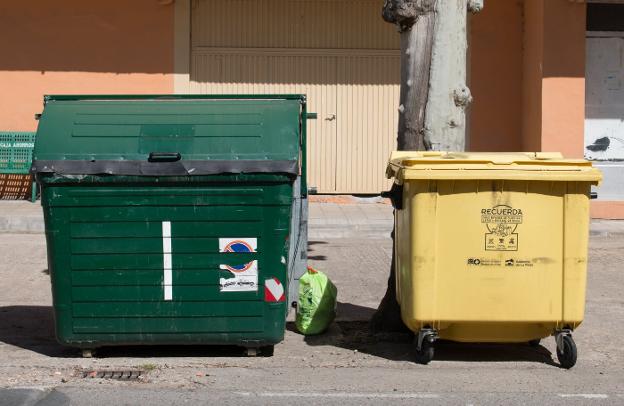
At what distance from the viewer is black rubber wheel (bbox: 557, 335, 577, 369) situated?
6.98 m

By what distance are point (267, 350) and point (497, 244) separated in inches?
71.8

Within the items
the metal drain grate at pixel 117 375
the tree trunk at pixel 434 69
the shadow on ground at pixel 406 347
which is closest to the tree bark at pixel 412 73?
the tree trunk at pixel 434 69

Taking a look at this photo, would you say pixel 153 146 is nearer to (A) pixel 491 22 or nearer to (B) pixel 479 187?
(B) pixel 479 187

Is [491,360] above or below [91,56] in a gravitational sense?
below

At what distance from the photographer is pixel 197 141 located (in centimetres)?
695

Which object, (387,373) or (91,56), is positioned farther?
(91,56)

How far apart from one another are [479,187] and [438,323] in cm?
93

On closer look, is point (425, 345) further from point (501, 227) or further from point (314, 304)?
point (314, 304)

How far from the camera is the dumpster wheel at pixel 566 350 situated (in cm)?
698

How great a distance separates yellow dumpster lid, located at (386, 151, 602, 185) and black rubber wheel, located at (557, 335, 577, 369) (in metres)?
1.07

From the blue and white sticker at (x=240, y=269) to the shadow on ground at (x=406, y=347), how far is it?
1.06m

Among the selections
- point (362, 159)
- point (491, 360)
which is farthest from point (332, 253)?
point (491, 360)

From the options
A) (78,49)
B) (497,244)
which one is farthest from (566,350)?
(78,49)

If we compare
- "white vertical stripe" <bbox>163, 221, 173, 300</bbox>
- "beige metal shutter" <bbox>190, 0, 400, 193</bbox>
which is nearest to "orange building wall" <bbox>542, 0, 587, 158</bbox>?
"beige metal shutter" <bbox>190, 0, 400, 193</bbox>
